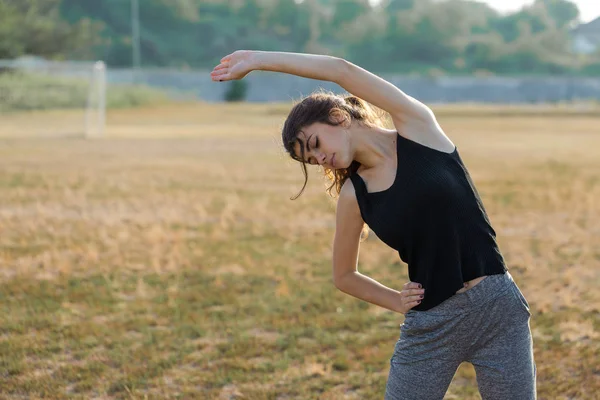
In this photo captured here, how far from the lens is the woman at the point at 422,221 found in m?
2.58

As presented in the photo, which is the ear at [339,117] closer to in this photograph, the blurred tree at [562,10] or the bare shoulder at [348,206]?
the bare shoulder at [348,206]

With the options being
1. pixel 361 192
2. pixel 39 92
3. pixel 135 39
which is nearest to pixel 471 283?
pixel 361 192

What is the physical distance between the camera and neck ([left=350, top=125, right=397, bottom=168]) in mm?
2650

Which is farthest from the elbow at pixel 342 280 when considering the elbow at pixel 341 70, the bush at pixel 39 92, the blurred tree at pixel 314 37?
the blurred tree at pixel 314 37

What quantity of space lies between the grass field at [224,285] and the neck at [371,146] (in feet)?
0.89

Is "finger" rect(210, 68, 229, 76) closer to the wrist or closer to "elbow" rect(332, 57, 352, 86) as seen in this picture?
the wrist

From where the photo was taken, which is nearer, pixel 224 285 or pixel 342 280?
pixel 342 280

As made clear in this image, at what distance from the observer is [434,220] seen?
2568 mm

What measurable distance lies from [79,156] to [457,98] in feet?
120

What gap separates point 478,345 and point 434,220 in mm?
422

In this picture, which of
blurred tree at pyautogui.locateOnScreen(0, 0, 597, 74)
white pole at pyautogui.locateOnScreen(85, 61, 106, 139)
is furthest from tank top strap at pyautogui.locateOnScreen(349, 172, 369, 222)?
blurred tree at pyautogui.locateOnScreen(0, 0, 597, 74)

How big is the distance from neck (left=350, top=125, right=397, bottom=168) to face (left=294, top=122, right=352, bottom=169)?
1.6 inches

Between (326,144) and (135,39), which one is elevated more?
(135,39)

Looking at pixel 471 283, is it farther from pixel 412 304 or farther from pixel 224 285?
pixel 224 285
